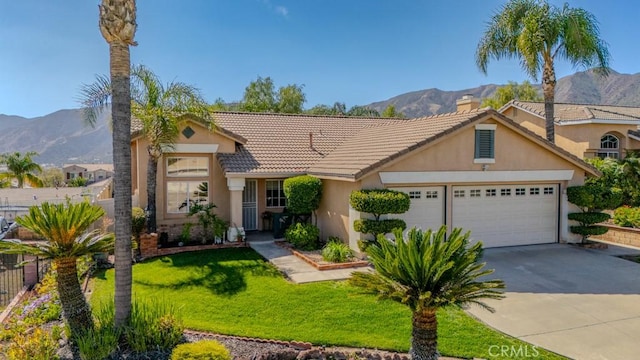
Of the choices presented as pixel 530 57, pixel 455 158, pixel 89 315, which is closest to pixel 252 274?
pixel 89 315

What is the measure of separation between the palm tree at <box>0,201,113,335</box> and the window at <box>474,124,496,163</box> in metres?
13.0

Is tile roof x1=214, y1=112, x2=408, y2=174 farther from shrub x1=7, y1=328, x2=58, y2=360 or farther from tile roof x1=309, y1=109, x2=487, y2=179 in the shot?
shrub x1=7, y1=328, x2=58, y2=360

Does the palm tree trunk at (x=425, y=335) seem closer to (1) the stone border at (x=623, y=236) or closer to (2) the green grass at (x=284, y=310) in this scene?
(2) the green grass at (x=284, y=310)

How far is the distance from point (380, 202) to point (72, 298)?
28.8 feet

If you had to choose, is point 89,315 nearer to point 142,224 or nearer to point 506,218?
point 142,224

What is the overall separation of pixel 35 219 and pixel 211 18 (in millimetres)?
16028

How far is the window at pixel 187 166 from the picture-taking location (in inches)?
695

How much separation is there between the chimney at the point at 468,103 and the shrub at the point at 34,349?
16.1m

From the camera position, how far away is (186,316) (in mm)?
9250

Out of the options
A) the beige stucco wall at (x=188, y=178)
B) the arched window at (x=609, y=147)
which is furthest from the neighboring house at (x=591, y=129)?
the beige stucco wall at (x=188, y=178)

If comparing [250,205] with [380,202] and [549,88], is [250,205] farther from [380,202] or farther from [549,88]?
[549,88]

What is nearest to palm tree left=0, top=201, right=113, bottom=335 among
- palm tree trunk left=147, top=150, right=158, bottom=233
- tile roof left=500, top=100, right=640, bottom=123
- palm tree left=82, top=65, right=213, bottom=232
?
palm tree left=82, top=65, right=213, bottom=232

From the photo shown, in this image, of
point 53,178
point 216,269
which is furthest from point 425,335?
point 53,178

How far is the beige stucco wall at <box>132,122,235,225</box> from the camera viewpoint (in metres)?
17.2
